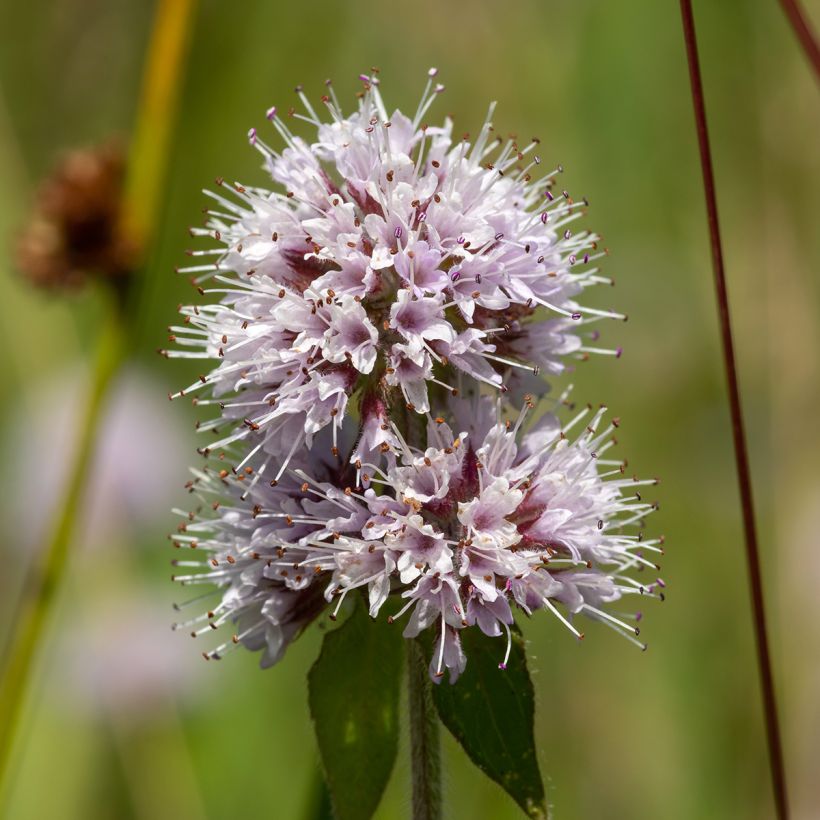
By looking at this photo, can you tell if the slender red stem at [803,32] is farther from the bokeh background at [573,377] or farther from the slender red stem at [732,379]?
the bokeh background at [573,377]

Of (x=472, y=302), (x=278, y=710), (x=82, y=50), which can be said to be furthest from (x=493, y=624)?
(x=82, y=50)

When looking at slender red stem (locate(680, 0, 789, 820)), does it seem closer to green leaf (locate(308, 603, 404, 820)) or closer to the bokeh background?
green leaf (locate(308, 603, 404, 820))

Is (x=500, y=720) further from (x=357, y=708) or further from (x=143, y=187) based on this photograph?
(x=143, y=187)

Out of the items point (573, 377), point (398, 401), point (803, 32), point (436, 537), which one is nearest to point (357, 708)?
point (436, 537)

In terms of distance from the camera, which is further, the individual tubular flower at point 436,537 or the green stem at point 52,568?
the green stem at point 52,568

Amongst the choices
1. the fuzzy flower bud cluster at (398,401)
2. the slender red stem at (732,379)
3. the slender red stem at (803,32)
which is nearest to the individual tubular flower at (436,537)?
the fuzzy flower bud cluster at (398,401)

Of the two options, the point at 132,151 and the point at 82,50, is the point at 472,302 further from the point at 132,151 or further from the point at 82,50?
the point at 82,50
